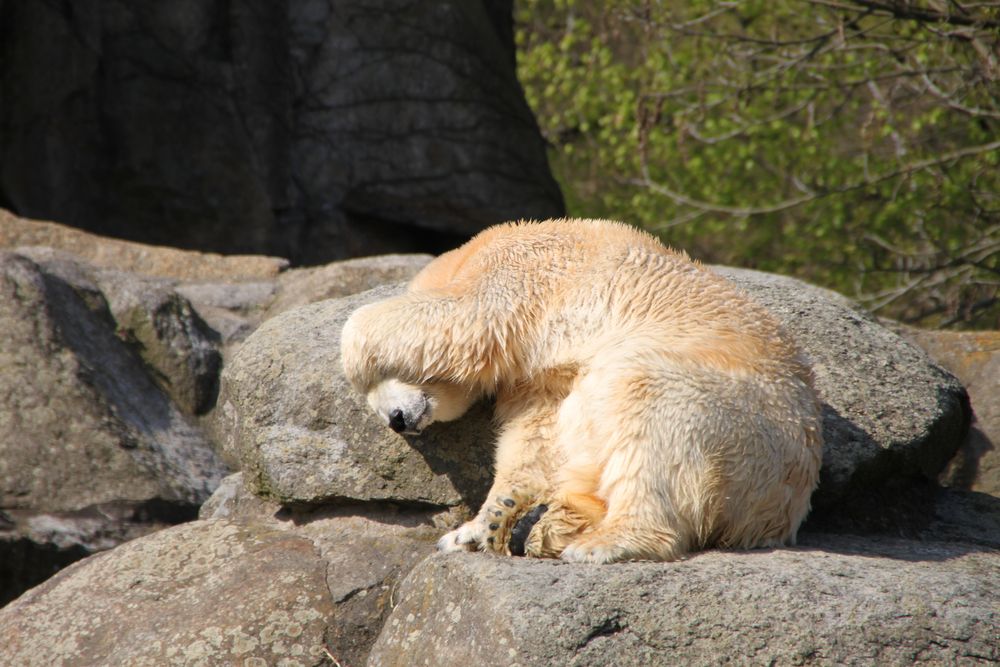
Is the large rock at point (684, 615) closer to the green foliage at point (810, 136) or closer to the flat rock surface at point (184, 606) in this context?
the flat rock surface at point (184, 606)

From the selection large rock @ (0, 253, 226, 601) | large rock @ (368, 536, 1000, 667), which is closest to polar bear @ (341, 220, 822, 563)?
large rock @ (368, 536, 1000, 667)

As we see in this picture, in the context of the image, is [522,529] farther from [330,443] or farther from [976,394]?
[976,394]

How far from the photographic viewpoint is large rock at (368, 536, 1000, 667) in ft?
9.64

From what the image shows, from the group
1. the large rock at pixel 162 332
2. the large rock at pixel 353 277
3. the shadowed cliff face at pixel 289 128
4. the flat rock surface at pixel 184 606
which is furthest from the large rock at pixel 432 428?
the shadowed cliff face at pixel 289 128

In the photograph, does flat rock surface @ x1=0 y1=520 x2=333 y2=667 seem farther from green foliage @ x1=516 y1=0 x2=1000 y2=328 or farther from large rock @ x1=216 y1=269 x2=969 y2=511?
green foliage @ x1=516 y1=0 x2=1000 y2=328

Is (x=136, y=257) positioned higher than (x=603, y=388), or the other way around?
(x=136, y=257)

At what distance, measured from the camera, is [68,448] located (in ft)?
17.8

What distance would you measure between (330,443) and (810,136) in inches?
296

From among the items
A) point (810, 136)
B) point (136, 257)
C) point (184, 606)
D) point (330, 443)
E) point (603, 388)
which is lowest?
point (184, 606)

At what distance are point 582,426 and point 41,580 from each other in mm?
3029

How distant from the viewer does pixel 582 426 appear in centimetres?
353

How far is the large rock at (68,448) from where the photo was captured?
5.22 meters

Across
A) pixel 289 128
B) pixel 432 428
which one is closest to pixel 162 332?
pixel 432 428

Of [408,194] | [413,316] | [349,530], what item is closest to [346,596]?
[349,530]
